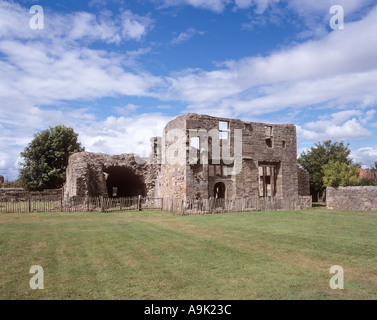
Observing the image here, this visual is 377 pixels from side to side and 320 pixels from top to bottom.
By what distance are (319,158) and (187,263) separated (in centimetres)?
3335

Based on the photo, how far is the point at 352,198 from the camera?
74.0 feet

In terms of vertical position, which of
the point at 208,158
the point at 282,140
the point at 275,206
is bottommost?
the point at 275,206

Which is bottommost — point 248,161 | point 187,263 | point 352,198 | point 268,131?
point 187,263

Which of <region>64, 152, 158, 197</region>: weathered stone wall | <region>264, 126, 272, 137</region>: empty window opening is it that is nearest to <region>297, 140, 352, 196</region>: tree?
<region>264, 126, 272, 137</region>: empty window opening

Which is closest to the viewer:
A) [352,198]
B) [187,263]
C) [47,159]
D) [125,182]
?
[187,263]

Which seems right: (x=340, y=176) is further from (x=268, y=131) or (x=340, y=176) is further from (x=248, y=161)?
(x=248, y=161)

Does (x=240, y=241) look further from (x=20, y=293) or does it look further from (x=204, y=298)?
(x=20, y=293)

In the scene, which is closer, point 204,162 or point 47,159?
point 204,162

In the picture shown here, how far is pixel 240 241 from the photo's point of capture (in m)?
9.17

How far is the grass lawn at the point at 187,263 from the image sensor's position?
4.88 meters

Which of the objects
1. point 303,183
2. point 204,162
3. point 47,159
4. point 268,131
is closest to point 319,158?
point 303,183

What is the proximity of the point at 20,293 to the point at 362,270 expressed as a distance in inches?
256

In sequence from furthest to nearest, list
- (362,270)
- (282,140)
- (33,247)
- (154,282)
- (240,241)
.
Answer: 1. (282,140)
2. (240,241)
3. (33,247)
4. (362,270)
5. (154,282)
